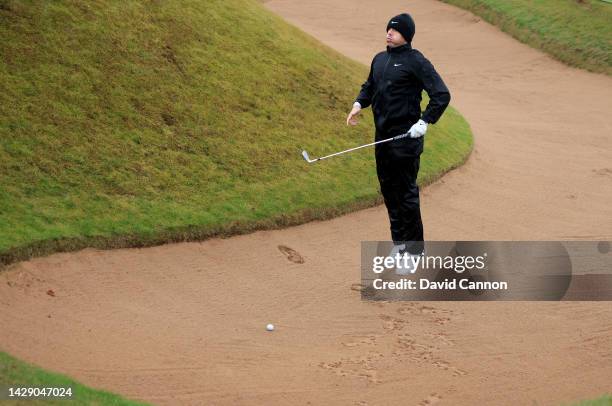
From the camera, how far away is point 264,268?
1309 centimetres

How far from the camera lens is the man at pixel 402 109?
12125 millimetres

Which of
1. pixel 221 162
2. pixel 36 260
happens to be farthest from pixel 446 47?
pixel 36 260

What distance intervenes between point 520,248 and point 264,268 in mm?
3696

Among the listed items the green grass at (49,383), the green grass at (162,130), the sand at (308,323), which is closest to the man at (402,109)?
the sand at (308,323)

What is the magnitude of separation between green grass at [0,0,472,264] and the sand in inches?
16.4

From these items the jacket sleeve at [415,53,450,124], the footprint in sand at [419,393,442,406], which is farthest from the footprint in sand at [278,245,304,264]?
the footprint in sand at [419,393,442,406]

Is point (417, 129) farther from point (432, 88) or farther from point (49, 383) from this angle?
point (49, 383)

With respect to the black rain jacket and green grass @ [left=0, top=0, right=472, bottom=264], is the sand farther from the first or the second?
the black rain jacket

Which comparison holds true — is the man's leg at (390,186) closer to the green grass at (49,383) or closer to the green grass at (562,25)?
the green grass at (49,383)

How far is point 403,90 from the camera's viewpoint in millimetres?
12211

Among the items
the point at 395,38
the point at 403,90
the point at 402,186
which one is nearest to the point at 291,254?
the point at 402,186

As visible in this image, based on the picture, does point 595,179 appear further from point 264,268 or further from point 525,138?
point 264,268

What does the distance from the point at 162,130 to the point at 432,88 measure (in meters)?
4.76

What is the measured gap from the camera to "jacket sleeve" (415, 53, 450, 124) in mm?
12102
